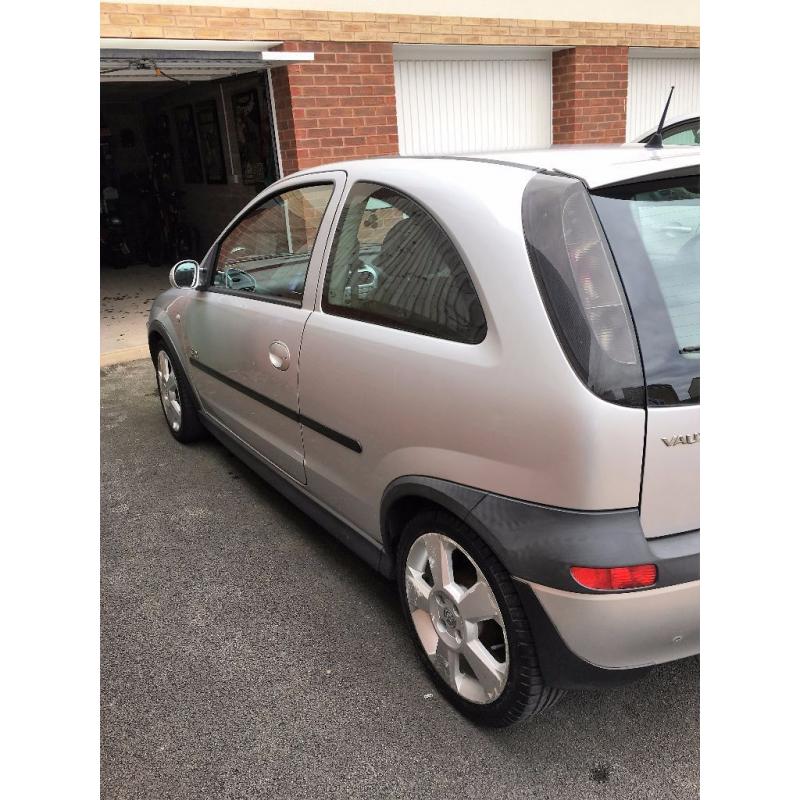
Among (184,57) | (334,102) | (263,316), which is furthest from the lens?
(334,102)

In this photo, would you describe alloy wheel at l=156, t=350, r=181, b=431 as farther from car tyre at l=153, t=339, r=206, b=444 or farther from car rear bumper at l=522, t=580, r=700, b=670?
→ car rear bumper at l=522, t=580, r=700, b=670

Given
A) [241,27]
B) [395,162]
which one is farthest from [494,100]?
[395,162]

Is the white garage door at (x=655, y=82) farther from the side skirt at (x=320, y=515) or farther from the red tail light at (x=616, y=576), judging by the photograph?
the red tail light at (x=616, y=576)

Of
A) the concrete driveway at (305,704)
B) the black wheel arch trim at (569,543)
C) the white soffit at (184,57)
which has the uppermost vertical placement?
the white soffit at (184,57)

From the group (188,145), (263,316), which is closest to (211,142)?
(188,145)

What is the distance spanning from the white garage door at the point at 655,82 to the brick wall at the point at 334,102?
3.96 meters

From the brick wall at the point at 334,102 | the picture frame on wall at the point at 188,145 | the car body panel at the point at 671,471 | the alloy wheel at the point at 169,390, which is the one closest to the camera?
the car body panel at the point at 671,471

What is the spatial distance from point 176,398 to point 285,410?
1.90 m

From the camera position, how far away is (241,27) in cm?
688

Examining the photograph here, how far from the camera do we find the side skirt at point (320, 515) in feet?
8.79

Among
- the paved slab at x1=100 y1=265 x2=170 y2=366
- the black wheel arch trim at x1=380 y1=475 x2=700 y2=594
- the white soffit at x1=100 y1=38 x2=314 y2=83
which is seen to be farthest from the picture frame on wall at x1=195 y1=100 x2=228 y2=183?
the black wheel arch trim at x1=380 y1=475 x2=700 y2=594

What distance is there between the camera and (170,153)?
1318 cm

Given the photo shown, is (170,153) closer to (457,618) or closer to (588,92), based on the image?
(588,92)

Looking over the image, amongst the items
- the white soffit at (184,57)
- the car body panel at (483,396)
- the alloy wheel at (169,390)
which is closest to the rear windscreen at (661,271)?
the car body panel at (483,396)
